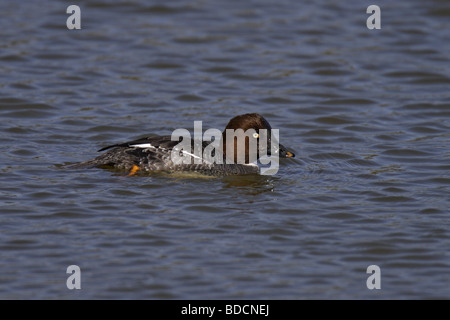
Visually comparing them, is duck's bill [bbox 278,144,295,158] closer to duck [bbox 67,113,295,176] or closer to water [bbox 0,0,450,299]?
duck [bbox 67,113,295,176]

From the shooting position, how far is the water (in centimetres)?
739

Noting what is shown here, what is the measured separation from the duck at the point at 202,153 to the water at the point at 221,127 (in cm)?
23

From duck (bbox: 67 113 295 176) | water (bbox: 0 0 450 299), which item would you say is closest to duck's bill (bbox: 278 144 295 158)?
duck (bbox: 67 113 295 176)

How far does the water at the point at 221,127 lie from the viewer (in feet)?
24.2

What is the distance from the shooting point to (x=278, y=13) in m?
17.1

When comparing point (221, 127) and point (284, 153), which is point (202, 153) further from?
point (221, 127)

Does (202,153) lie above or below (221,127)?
below

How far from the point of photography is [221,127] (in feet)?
39.5

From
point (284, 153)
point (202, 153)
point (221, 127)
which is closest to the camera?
point (202, 153)

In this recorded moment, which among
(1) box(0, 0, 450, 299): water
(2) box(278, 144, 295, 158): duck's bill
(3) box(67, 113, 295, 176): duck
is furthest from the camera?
(2) box(278, 144, 295, 158): duck's bill

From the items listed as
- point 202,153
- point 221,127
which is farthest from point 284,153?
point 221,127

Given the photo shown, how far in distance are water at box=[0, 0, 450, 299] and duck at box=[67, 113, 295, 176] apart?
0.74ft

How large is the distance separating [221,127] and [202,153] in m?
1.93
